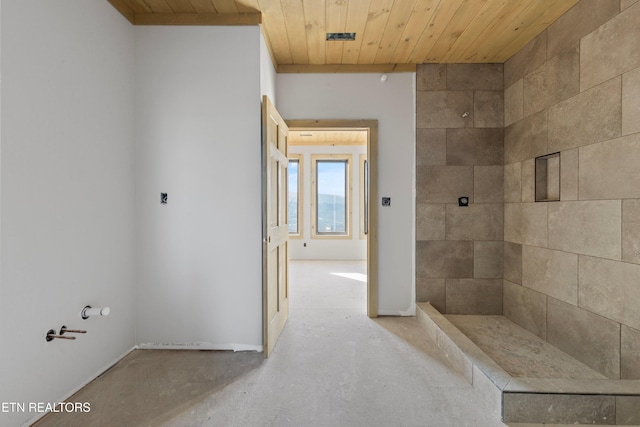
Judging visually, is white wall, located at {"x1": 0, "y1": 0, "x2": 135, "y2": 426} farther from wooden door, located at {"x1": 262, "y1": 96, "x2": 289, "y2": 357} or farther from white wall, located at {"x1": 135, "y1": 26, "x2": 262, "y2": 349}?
wooden door, located at {"x1": 262, "y1": 96, "x2": 289, "y2": 357}

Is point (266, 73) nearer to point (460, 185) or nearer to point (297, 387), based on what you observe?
point (460, 185)

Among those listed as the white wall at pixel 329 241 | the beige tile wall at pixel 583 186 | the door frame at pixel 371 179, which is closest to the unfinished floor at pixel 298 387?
the door frame at pixel 371 179

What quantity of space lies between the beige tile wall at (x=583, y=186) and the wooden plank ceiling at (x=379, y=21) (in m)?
0.29

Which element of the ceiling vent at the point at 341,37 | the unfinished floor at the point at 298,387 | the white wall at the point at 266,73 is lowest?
the unfinished floor at the point at 298,387

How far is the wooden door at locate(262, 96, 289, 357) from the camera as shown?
95.0 inches

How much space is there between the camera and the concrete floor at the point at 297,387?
1.73m

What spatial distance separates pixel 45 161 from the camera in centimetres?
173

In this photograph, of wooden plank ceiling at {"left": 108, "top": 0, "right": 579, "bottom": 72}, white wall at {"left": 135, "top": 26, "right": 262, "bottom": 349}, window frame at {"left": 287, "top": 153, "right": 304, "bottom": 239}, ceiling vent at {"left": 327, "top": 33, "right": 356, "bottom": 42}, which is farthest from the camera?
window frame at {"left": 287, "top": 153, "right": 304, "bottom": 239}

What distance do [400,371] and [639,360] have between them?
Result: 56.7 inches

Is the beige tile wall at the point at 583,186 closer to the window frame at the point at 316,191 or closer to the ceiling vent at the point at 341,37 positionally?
the ceiling vent at the point at 341,37

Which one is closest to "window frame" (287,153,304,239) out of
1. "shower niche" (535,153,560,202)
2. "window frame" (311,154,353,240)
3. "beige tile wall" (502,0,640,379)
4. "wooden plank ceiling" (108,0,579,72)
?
"window frame" (311,154,353,240)

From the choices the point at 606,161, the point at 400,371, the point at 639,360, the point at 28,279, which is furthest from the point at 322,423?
the point at 606,161

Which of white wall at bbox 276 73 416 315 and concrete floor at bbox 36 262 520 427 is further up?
white wall at bbox 276 73 416 315

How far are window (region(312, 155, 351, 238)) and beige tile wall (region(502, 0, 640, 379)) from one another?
4106mm
